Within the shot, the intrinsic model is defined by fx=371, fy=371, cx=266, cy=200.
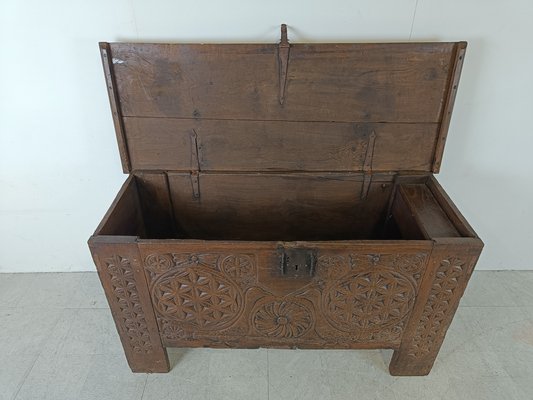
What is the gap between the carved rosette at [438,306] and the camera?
42.3 inches

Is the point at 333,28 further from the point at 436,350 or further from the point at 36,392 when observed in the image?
the point at 36,392

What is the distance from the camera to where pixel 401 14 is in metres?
1.21

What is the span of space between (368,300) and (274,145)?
0.61 meters

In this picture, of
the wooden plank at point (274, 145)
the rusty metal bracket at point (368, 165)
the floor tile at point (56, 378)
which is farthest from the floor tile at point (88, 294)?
the rusty metal bracket at point (368, 165)

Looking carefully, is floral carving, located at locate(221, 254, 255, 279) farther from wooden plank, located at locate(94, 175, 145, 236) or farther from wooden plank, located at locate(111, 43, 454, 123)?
wooden plank, located at locate(111, 43, 454, 123)

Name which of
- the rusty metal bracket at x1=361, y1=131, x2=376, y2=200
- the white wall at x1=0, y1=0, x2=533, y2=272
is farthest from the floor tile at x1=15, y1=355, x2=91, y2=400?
the rusty metal bracket at x1=361, y1=131, x2=376, y2=200

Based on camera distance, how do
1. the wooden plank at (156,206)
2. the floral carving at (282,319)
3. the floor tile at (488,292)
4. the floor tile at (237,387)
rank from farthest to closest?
the floor tile at (488,292) < the wooden plank at (156,206) < the floor tile at (237,387) < the floral carving at (282,319)

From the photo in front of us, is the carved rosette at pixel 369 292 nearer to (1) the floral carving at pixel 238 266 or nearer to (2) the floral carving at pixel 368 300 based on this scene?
(2) the floral carving at pixel 368 300

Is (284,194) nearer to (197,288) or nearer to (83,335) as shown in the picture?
(197,288)

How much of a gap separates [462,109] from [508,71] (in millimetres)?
186

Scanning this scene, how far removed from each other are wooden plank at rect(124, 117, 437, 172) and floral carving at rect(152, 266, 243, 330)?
1.44 ft

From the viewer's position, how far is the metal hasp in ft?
3.39

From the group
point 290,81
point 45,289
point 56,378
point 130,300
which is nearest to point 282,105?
point 290,81

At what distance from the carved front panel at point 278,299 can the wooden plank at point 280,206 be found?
1.37ft
